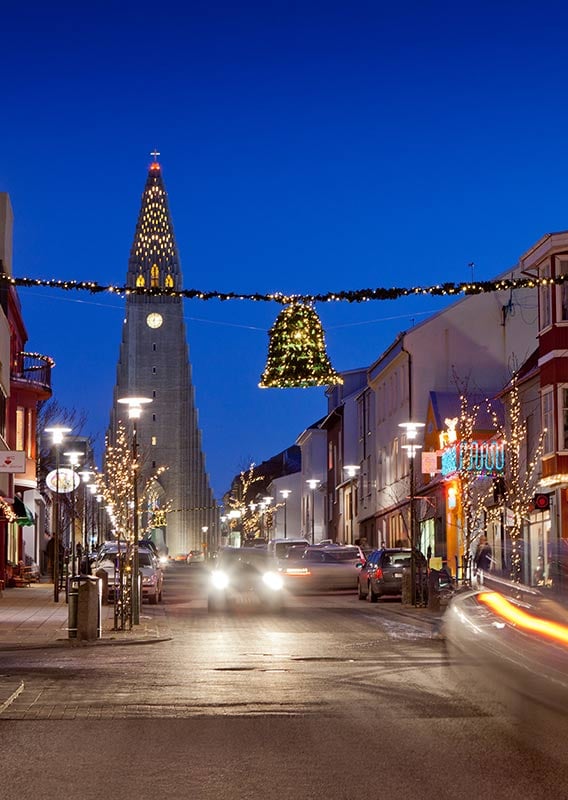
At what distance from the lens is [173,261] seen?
561ft

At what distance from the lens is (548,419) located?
42188 millimetres

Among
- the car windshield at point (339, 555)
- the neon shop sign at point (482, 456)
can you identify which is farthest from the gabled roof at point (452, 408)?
the car windshield at point (339, 555)

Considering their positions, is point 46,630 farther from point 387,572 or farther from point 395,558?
point 395,558

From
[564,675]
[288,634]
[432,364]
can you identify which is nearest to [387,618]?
[288,634]

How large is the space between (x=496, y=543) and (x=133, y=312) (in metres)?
119

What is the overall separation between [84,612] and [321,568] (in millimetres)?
20524

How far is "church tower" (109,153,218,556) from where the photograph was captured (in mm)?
167125

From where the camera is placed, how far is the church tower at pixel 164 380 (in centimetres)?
16712

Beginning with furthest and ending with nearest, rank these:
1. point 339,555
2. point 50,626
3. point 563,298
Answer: point 339,555 → point 563,298 → point 50,626

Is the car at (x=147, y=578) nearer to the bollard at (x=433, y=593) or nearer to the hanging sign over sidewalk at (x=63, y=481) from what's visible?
the hanging sign over sidewalk at (x=63, y=481)

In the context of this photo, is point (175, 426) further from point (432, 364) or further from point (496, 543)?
point (496, 543)

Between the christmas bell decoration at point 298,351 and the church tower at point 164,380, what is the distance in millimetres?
143398

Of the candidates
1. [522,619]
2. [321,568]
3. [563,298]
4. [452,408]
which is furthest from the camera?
[452,408]

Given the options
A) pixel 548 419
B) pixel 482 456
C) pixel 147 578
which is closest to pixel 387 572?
pixel 147 578
